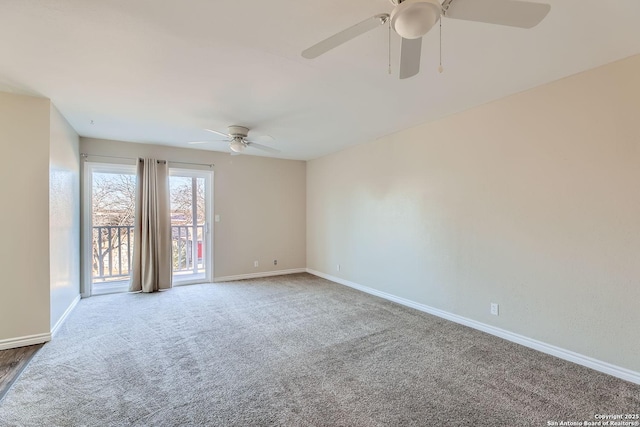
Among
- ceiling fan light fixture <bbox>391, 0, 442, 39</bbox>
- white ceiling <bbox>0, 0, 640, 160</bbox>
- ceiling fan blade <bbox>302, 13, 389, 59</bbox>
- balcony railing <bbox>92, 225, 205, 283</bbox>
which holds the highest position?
white ceiling <bbox>0, 0, 640, 160</bbox>

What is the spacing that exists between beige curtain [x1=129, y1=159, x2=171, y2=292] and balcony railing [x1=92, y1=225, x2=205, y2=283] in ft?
0.95

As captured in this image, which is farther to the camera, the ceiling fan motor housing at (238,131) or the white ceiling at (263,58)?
the ceiling fan motor housing at (238,131)

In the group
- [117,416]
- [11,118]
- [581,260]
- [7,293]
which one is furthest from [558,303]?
[11,118]

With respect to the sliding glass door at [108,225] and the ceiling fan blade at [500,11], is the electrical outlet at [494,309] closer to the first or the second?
the ceiling fan blade at [500,11]

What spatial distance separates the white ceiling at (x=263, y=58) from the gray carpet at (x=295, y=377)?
2.45m

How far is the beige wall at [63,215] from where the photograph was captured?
3059 millimetres

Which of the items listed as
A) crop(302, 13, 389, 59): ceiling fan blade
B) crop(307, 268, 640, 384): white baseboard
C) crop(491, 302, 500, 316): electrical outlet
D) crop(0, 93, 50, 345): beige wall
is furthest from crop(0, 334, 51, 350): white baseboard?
crop(491, 302, 500, 316): electrical outlet

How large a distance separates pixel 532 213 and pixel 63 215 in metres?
5.12

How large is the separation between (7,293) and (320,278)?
4217mm

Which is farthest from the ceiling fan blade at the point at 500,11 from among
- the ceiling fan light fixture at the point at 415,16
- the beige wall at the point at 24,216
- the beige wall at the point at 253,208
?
the beige wall at the point at 253,208

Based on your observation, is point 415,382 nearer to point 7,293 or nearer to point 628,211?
point 628,211

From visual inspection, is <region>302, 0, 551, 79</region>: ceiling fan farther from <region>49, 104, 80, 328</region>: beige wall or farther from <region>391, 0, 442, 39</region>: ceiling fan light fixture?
<region>49, 104, 80, 328</region>: beige wall

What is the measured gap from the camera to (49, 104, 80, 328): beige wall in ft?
10.0

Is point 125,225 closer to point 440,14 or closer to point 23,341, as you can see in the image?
point 23,341
